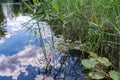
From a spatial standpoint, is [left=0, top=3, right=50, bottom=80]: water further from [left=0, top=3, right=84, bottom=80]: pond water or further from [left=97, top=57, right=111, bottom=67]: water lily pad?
[left=97, top=57, right=111, bottom=67]: water lily pad

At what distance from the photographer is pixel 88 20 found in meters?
1.72

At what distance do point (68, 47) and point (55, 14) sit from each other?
277 mm

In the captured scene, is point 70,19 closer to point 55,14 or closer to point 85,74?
point 55,14

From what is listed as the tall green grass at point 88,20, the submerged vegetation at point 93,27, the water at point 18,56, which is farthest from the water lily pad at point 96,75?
the water at point 18,56

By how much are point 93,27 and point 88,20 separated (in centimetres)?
10

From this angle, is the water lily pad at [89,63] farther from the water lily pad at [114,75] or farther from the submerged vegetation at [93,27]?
the water lily pad at [114,75]

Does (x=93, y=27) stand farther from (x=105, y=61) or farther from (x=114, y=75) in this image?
(x=114, y=75)

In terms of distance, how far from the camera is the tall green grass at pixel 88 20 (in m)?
1.47

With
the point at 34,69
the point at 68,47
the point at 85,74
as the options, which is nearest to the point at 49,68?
the point at 34,69

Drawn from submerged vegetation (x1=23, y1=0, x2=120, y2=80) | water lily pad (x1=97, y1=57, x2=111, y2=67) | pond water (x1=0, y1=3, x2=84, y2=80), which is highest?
submerged vegetation (x1=23, y1=0, x2=120, y2=80)

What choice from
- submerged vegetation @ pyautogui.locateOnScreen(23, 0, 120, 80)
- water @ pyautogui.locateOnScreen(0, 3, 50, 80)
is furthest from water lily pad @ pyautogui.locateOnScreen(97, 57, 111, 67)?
water @ pyautogui.locateOnScreen(0, 3, 50, 80)

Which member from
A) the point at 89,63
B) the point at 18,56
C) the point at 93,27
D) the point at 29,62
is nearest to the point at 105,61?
the point at 89,63

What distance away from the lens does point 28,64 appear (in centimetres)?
159

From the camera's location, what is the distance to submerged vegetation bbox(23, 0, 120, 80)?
1.35m
